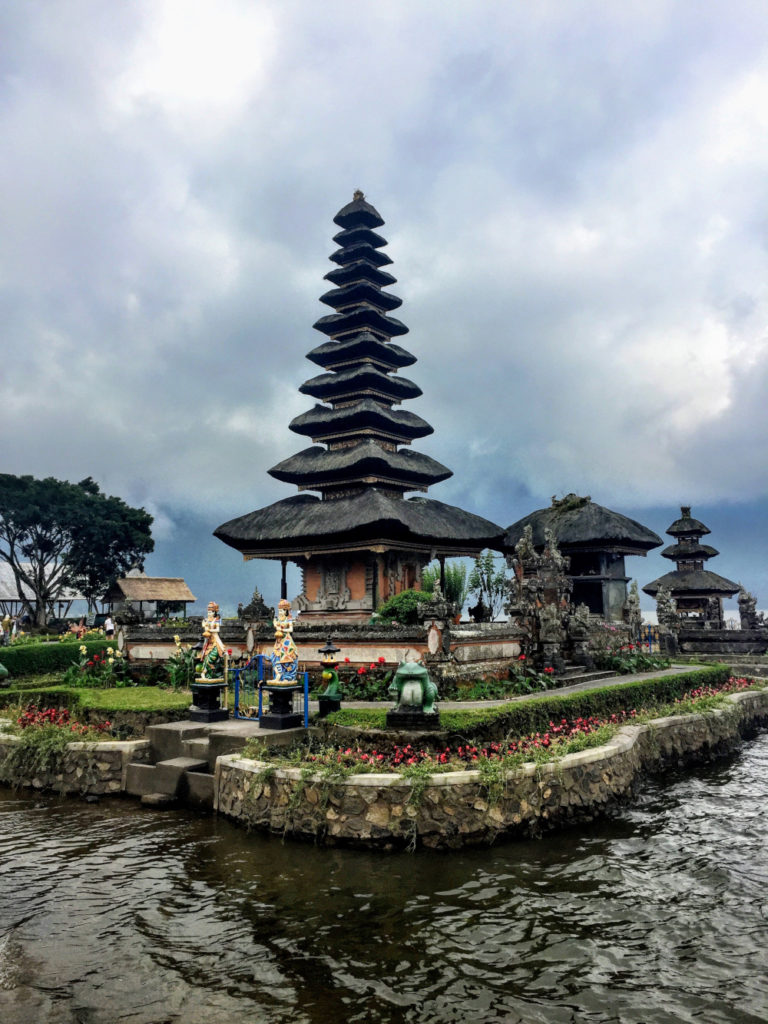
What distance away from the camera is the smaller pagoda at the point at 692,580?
45812 mm

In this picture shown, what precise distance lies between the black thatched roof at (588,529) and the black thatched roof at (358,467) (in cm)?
798

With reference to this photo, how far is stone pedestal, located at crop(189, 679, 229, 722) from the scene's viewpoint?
49.1 feet

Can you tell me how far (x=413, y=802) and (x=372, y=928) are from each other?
270cm

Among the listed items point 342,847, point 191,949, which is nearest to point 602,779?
point 342,847

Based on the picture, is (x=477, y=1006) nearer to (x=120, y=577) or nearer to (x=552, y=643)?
(x=552, y=643)

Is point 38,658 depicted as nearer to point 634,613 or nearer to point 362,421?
point 362,421

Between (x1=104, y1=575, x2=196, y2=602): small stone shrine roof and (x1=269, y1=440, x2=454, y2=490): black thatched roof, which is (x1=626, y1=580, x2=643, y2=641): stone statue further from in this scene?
(x1=104, y1=575, x2=196, y2=602): small stone shrine roof

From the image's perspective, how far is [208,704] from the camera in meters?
15.2

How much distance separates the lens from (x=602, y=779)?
42.9 ft

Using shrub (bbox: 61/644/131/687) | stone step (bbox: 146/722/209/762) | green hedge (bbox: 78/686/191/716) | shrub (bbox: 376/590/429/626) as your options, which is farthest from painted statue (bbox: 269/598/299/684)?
shrub (bbox: 61/644/131/687)

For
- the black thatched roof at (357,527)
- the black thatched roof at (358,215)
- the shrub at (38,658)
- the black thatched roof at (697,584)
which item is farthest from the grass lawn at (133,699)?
the black thatched roof at (697,584)

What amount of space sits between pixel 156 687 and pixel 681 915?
51.6 ft

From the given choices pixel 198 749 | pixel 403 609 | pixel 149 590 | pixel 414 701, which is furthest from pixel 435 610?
pixel 149 590

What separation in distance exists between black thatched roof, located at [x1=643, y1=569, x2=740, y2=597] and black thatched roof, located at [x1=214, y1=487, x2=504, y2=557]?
1805 centimetres
